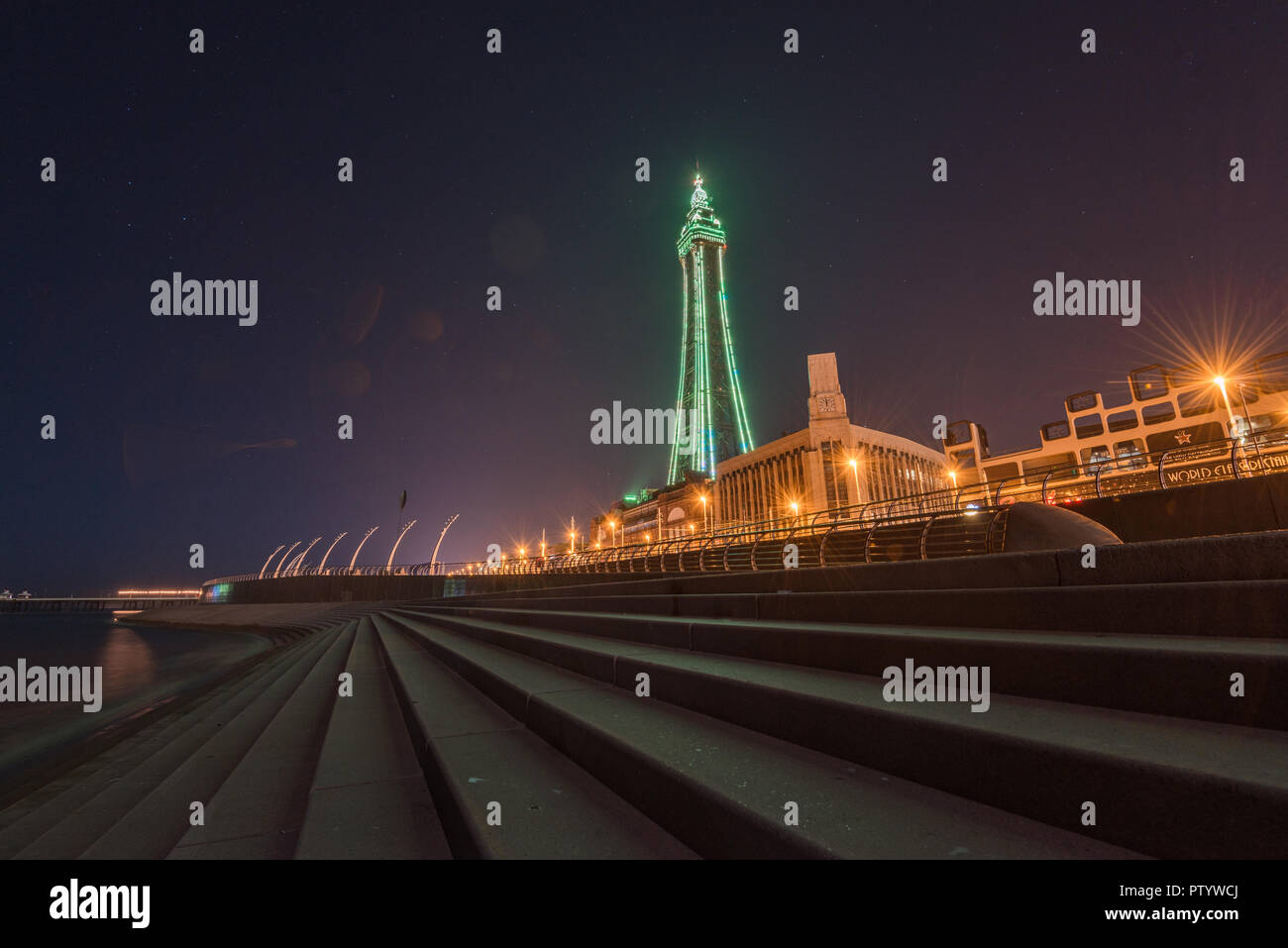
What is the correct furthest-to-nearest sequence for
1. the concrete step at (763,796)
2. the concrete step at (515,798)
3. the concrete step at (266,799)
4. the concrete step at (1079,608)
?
1. the concrete step at (266,799)
2. the concrete step at (1079,608)
3. the concrete step at (515,798)
4. the concrete step at (763,796)

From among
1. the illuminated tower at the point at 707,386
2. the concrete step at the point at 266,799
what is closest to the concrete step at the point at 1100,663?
the concrete step at the point at 266,799

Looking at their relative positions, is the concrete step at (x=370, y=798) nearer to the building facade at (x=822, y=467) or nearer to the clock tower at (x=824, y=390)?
the building facade at (x=822, y=467)

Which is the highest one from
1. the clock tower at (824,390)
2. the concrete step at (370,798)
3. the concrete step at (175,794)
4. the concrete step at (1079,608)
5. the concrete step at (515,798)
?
the clock tower at (824,390)

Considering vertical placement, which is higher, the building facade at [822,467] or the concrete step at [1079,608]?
the building facade at [822,467]

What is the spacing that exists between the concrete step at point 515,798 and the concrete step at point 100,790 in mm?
2361

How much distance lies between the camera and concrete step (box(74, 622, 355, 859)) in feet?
10.4

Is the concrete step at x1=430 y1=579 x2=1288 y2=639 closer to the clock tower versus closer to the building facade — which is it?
the building facade

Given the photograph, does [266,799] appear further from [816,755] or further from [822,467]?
[822,467]

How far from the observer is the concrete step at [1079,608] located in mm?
2559

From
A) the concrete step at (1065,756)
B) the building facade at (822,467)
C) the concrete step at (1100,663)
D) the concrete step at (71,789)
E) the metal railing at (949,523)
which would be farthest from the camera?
the building facade at (822,467)
